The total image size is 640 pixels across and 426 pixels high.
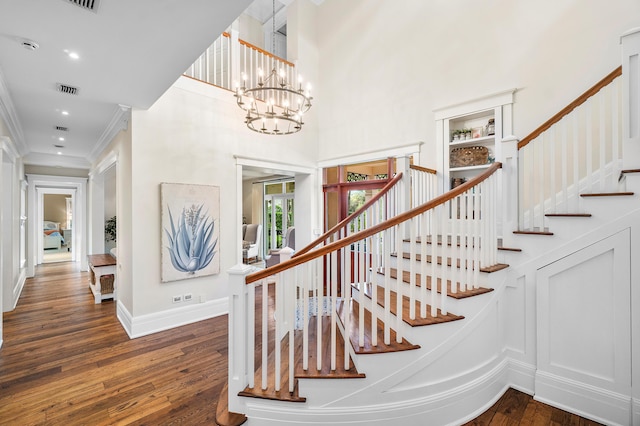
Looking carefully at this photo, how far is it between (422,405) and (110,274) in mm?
5303

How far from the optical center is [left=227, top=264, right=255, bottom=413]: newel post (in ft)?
6.93

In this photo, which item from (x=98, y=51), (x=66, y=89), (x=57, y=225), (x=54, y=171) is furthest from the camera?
(x=57, y=225)

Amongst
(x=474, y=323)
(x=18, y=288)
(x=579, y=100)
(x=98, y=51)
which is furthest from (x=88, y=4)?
(x=18, y=288)

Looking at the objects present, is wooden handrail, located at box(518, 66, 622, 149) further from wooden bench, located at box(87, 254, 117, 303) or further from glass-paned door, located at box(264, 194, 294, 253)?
glass-paned door, located at box(264, 194, 294, 253)

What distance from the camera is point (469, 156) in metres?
3.81

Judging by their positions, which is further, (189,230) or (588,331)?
(189,230)

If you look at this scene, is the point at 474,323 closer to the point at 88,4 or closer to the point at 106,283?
the point at 88,4

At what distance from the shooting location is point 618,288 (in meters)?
2.12

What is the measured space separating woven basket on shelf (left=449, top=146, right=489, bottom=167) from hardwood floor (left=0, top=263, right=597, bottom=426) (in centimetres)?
259

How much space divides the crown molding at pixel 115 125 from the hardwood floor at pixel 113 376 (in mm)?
2743

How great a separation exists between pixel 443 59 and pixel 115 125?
15.8ft

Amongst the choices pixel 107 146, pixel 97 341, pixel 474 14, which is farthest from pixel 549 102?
pixel 107 146

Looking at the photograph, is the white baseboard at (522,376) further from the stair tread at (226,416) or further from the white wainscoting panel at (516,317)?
the stair tread at (226,416)

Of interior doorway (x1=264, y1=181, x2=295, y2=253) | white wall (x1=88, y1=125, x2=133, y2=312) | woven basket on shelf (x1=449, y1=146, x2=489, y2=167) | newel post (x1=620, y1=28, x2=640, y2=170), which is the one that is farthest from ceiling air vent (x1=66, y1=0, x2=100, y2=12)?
interior doorway (x1=264, y1=181, x2=295, y2=253)
